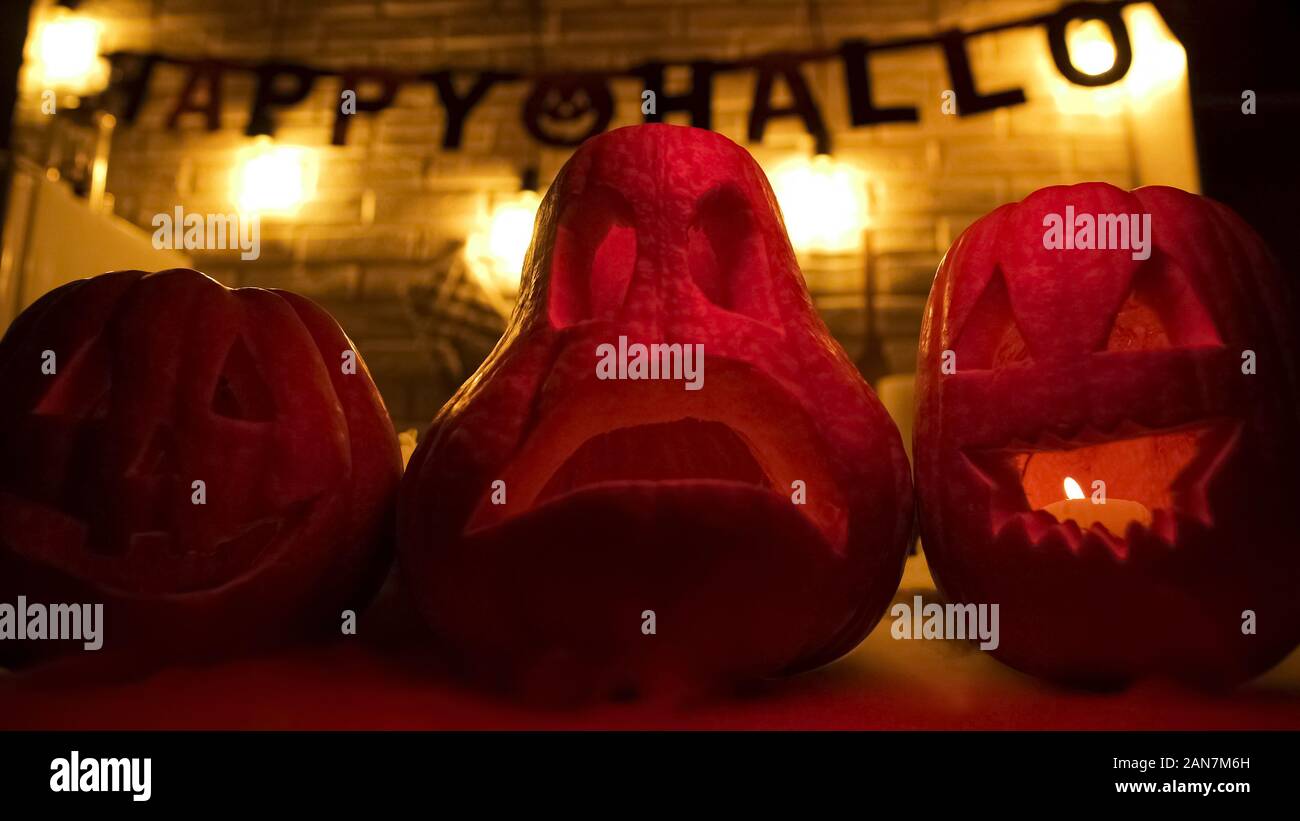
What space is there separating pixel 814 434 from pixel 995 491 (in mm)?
156

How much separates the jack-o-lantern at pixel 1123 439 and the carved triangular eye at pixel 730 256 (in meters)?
0.17

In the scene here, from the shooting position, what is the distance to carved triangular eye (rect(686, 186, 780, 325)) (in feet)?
2.29

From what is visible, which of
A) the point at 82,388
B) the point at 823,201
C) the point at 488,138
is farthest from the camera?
the point at 488,138

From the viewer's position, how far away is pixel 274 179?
112 inches

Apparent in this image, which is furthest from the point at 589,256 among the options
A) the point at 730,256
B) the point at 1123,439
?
the point at 1123,439

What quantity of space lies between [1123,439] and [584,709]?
458 millimetres

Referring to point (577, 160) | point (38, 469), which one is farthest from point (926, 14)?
point (38, 469)

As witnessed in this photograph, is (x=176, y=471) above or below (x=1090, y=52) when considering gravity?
below

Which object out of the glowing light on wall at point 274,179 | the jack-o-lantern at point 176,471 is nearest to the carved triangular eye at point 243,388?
the jack-o-lantern at point 176,471

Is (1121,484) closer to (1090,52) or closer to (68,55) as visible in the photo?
(1090,52)

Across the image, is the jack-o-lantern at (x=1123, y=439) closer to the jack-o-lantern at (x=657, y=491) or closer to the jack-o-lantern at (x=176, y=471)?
the jack-o-lantern at (x=657, y=491)

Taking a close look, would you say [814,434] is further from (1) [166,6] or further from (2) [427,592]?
(1) [166,6]

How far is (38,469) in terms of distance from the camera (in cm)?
67
